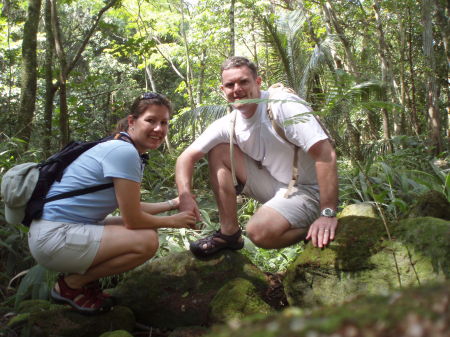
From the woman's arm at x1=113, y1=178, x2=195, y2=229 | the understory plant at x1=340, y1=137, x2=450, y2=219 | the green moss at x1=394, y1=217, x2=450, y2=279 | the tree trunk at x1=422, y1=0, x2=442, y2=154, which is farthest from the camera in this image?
the tree trunk at x1=422, y1=0, x2=442, y2=154

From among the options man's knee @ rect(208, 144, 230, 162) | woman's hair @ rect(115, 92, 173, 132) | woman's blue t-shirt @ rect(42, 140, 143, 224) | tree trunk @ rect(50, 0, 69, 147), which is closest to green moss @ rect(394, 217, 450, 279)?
man's knee @ rect(208, 144, 230, 162)

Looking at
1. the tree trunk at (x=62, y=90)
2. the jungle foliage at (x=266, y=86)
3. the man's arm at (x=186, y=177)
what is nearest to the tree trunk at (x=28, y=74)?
the jungle foliage at (x=266, y=86)

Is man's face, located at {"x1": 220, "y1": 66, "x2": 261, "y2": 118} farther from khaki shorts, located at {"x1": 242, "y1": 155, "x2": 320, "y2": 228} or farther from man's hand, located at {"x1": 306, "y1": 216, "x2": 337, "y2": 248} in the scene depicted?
man's hand, located at {"x1": 306, "y1": 216, "x2": 337, "y2": 248}

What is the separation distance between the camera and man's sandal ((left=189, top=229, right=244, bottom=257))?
3.07 m

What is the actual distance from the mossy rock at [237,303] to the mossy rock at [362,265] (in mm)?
212

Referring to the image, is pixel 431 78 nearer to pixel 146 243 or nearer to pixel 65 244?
pixel 146 243

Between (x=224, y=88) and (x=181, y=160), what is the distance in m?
0.64

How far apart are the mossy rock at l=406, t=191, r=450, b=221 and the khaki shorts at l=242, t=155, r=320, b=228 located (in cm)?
77

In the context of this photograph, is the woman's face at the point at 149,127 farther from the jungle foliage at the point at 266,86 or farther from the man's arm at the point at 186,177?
the jungle foliage at the point at 266,86

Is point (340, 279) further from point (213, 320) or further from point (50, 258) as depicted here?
point (50, 258)

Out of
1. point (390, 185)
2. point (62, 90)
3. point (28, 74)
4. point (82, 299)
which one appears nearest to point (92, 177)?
point (82, 299)

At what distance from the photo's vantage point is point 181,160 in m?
3.25

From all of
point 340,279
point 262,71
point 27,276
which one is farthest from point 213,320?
point 262,71

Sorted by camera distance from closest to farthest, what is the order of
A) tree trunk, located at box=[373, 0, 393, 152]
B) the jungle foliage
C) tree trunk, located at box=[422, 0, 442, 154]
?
the jungle foliage → tree trunk, located at box=[422, 0, 442, 154] → tree trunk, located at box=[373, 0, 393, 152]
